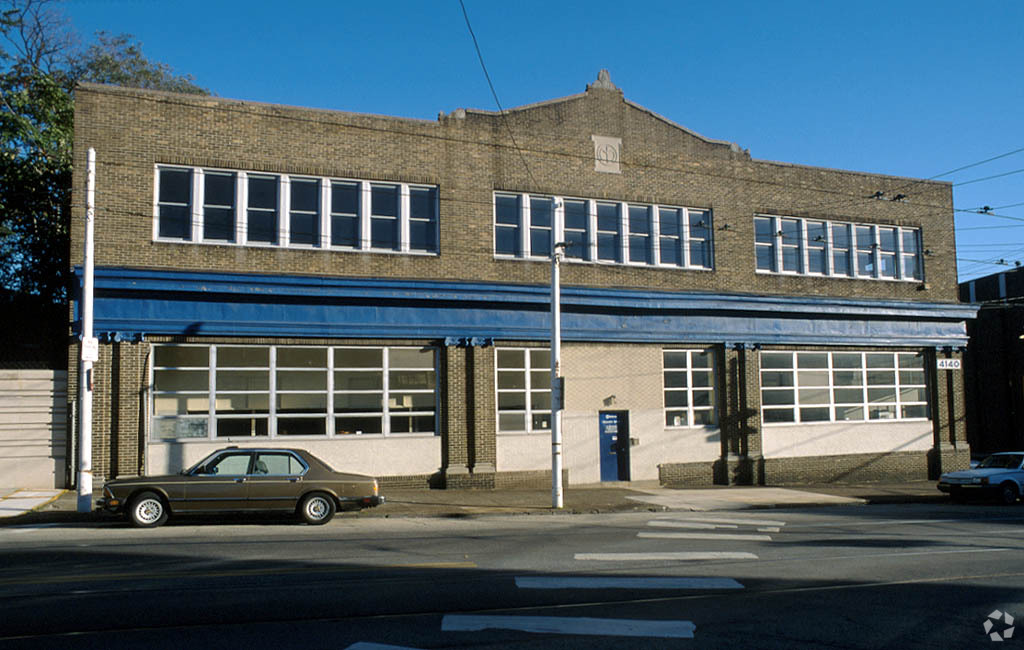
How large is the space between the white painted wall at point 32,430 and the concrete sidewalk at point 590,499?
1.45ft

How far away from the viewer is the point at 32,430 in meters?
17.7

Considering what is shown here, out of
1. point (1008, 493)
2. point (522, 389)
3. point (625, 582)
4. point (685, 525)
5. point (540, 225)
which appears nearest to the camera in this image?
point (625, 582)

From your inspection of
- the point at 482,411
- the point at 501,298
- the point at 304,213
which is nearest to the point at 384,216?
the point at 304,213

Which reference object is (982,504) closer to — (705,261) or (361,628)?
(705,261)

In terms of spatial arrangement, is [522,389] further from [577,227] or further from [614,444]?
[577,227]

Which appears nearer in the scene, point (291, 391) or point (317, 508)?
point (317, 508)

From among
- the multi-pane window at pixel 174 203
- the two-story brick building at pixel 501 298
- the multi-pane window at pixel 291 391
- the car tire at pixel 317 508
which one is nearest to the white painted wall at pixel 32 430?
the two-story brick building at pixel 501 298

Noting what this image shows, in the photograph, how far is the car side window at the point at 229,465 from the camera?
1399cm

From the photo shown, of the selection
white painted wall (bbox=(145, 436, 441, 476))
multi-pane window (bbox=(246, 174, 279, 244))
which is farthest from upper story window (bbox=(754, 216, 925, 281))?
multi-pane window (bbox=(246, 174, 279, 244))

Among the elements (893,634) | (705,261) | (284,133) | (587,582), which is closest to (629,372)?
(705,261)

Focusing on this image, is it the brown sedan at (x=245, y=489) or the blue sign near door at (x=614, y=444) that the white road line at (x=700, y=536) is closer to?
the brown sedan at (x=245, y=489)

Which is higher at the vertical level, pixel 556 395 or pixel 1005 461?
pixel 556 395

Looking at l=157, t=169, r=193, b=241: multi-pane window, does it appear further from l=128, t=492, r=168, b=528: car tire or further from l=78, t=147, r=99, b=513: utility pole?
l=128, t=492, r=168, b=528: car tire

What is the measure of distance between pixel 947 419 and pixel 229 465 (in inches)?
935
